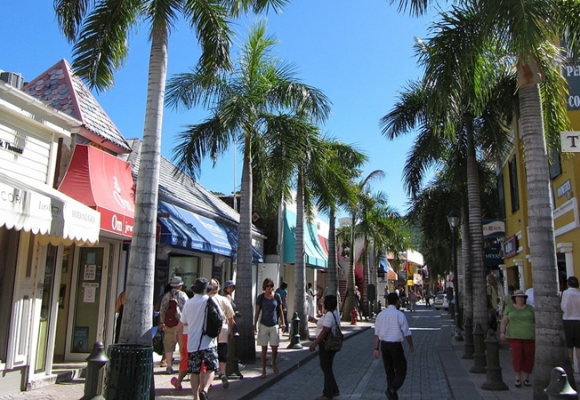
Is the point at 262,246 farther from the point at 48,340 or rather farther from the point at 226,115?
the point at 48,340

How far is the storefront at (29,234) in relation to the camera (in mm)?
7949

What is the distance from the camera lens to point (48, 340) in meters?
9.40

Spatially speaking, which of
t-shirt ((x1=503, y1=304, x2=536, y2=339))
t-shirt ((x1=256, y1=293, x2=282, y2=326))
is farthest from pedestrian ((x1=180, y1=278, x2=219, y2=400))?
t-shirt ((x1=503, y1=304, x2=536, y2=339))

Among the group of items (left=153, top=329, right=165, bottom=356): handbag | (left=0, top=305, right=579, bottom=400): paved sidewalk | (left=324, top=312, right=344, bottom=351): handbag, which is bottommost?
(left=0, top=305, right=579, bottom=400): paved sidewalk

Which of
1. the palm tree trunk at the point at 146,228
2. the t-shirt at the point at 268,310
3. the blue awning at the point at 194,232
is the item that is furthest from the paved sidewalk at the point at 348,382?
the blue awning at the point at 194,232

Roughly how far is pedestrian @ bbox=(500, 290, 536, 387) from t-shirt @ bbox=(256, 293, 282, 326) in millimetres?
4377

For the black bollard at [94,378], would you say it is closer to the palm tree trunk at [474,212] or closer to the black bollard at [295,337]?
the palm tree trunk at [474,212]

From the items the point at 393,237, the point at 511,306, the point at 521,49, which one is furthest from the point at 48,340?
the point at 393,237

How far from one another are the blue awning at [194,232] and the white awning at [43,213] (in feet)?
12.2

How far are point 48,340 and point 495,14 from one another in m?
9.19

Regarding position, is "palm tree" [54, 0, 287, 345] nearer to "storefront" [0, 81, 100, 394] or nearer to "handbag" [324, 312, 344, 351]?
"storefront" [0, 81, 100, 394]

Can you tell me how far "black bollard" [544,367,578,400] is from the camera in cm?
439

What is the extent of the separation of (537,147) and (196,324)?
568cm

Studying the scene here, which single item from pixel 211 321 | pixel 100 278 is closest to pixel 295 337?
pixel 100 278
